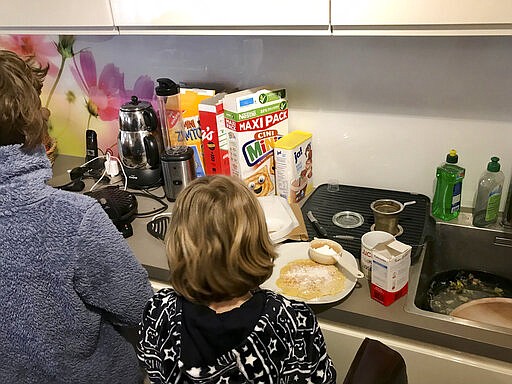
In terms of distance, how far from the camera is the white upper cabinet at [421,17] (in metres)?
0.97

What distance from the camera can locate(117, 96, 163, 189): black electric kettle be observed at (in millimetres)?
1669

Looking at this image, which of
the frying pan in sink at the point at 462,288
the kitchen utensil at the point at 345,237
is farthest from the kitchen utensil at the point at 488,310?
the kitchen utensil at the point at 345,237

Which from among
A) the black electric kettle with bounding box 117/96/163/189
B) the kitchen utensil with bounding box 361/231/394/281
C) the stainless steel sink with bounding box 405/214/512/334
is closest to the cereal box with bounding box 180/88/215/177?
the black electric kettle with bounding box 117/96/163/189

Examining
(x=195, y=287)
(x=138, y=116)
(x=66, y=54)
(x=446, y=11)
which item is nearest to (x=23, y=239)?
(x=195, y=287)

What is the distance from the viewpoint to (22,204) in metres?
0.95

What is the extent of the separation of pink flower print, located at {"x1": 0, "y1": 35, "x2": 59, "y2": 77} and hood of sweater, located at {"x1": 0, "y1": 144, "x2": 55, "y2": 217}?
1052 mm

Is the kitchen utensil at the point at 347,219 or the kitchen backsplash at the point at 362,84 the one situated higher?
the kitchen backsplash at the point at 362,84

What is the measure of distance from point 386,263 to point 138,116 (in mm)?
974

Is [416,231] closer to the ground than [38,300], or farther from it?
closer to the ground

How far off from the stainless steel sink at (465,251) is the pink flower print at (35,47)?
4.82 feet

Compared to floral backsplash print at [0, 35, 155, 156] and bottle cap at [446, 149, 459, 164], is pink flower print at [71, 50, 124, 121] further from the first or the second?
bottle cap at [446, 149, 459, 164]

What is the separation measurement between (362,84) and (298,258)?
0.54 metres

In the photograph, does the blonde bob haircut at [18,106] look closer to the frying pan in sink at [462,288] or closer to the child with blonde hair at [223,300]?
the child with blonde hair at [223,300]

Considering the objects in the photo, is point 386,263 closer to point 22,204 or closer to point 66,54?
point 22,204
